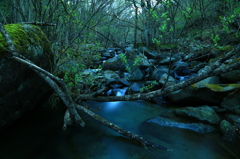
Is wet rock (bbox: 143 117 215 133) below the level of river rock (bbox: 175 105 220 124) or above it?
below

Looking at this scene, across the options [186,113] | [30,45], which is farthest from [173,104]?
[30,45]

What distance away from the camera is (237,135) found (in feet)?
13.0

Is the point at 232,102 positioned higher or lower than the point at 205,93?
lower

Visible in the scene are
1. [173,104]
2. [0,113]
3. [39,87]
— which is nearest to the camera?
[0,113]

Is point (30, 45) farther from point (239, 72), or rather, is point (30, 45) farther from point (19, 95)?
point (239, 72)

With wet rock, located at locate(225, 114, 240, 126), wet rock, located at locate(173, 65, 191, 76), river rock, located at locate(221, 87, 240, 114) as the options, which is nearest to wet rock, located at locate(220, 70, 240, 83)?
river rock, located at locate(221, 87, 240, 114)

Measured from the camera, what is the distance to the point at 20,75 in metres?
3.68

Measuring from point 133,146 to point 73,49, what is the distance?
5.20 m

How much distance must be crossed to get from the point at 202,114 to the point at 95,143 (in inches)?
139

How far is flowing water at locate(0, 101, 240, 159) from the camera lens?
3461 mm

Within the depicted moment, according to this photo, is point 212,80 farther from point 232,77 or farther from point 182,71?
point 182,71

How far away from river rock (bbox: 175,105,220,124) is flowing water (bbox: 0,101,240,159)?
600mm

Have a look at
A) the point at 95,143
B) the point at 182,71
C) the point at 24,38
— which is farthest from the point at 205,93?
the point at 24,38

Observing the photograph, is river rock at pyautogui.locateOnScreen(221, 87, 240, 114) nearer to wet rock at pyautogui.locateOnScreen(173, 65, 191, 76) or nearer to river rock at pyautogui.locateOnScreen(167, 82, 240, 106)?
river rock at pyautogui.locateOnScreen(167, 82, 240, 106)
